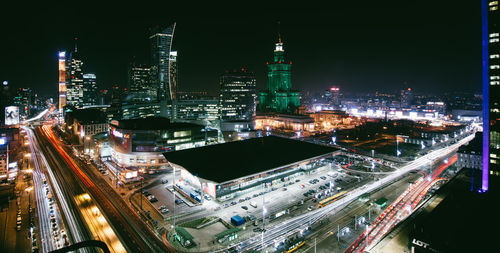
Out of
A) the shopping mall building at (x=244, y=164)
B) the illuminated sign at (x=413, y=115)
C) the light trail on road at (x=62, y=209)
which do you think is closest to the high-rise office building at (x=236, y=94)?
the shopping mall building at (x=244, y=164)

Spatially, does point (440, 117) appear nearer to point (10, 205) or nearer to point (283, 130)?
point (283, 130)

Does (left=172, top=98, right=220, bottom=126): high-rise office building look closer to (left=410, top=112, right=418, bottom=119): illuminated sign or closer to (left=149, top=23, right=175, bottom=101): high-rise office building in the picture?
(left=149, top=23, right=175, bottom=101): high-rise office building

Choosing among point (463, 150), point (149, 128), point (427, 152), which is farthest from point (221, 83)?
point (463, 150)

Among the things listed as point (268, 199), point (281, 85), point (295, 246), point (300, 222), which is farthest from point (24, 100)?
point (295, 246)

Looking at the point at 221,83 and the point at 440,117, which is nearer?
the point at 221,83

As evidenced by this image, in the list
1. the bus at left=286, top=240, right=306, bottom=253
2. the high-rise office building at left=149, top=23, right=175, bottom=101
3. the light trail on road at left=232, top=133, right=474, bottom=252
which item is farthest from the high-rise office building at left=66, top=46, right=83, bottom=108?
the bus at left=286, top=240, right=306, bottom=253

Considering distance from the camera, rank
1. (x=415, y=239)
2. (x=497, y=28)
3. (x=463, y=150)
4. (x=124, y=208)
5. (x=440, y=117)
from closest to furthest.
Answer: (x=415, y=239)
(x=497, y=28)
(x=124, y=208)
(x=463, y=150)
(x=440, y=117)

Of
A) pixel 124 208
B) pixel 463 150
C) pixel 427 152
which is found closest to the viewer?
pixel 124 208
